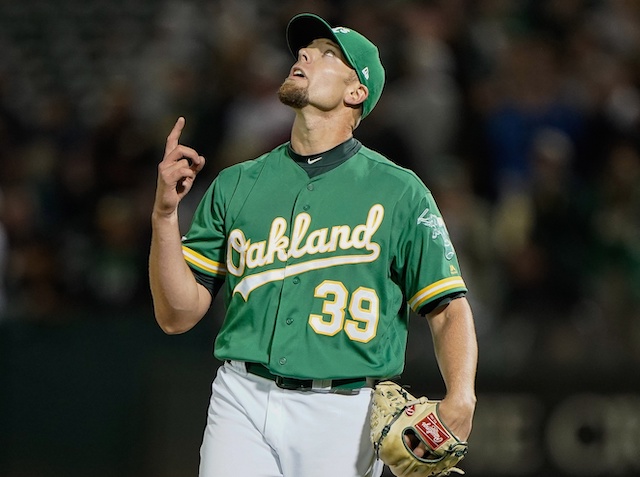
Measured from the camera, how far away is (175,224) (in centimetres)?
390

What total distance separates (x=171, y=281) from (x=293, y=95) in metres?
0.71

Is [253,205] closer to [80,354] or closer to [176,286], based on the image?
[176,286]

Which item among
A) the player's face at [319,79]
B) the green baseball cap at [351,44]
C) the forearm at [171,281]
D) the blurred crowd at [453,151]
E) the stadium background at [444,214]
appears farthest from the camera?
the blurred crowd at [453,151]

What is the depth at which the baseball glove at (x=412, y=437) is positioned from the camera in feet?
11.8

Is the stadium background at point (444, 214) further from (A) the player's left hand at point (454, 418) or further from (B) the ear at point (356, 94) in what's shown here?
(A) the player's left hand at point (454, 418)

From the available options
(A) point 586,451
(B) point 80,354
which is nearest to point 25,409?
(B) point 80,354

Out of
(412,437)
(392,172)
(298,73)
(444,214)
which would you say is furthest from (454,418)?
(444,214)

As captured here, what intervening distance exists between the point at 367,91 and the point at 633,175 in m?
4.33

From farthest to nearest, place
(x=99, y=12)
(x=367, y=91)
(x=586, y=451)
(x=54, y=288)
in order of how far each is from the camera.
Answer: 1. (x=99, y=12)
2. (x=54, y=288)
3. (x=586, y=451)
4. (x=367, y=91)

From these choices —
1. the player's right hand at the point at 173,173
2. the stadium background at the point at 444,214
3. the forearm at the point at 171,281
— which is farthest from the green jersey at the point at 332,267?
the stadium background at the point at 444,214

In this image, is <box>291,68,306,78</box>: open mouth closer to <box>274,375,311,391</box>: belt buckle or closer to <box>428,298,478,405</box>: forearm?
<box>428,298,478,405</box>: forearm

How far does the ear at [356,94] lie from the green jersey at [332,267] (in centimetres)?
19

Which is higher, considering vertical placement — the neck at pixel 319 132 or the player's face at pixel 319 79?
the player's face at pixel 319 79

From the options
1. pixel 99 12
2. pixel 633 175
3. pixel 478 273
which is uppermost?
pixel 99 12
